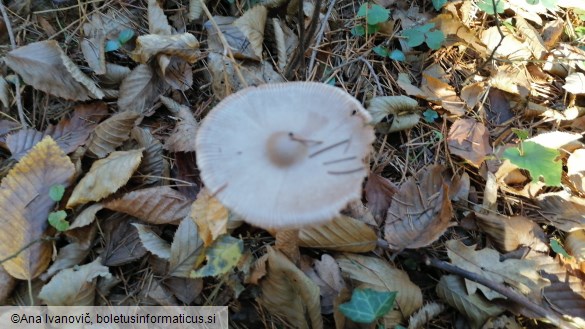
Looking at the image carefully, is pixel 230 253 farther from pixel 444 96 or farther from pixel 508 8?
pixel 508 8

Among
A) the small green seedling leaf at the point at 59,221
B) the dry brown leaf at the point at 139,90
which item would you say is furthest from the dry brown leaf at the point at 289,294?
the dry brown leaf at the point at 139,90

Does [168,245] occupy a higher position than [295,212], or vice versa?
[295,212]

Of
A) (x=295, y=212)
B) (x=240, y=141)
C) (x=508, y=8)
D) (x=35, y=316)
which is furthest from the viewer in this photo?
(x=508, y=8)

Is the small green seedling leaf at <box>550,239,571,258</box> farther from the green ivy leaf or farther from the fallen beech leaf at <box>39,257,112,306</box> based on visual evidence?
the fallen beech leaf at <box>39,257,112,306</box>

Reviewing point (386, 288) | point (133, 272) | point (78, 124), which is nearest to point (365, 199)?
point (386, 288)

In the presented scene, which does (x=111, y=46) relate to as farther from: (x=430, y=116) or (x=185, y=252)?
(x=430, y=116)

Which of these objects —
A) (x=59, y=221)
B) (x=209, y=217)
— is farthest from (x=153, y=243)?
(x=59, y=221)

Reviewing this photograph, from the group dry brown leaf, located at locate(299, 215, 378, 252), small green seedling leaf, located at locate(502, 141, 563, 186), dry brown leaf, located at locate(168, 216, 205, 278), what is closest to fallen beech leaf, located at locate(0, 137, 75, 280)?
dry brown leaf, located at locate(168, 216, 205, 278)
